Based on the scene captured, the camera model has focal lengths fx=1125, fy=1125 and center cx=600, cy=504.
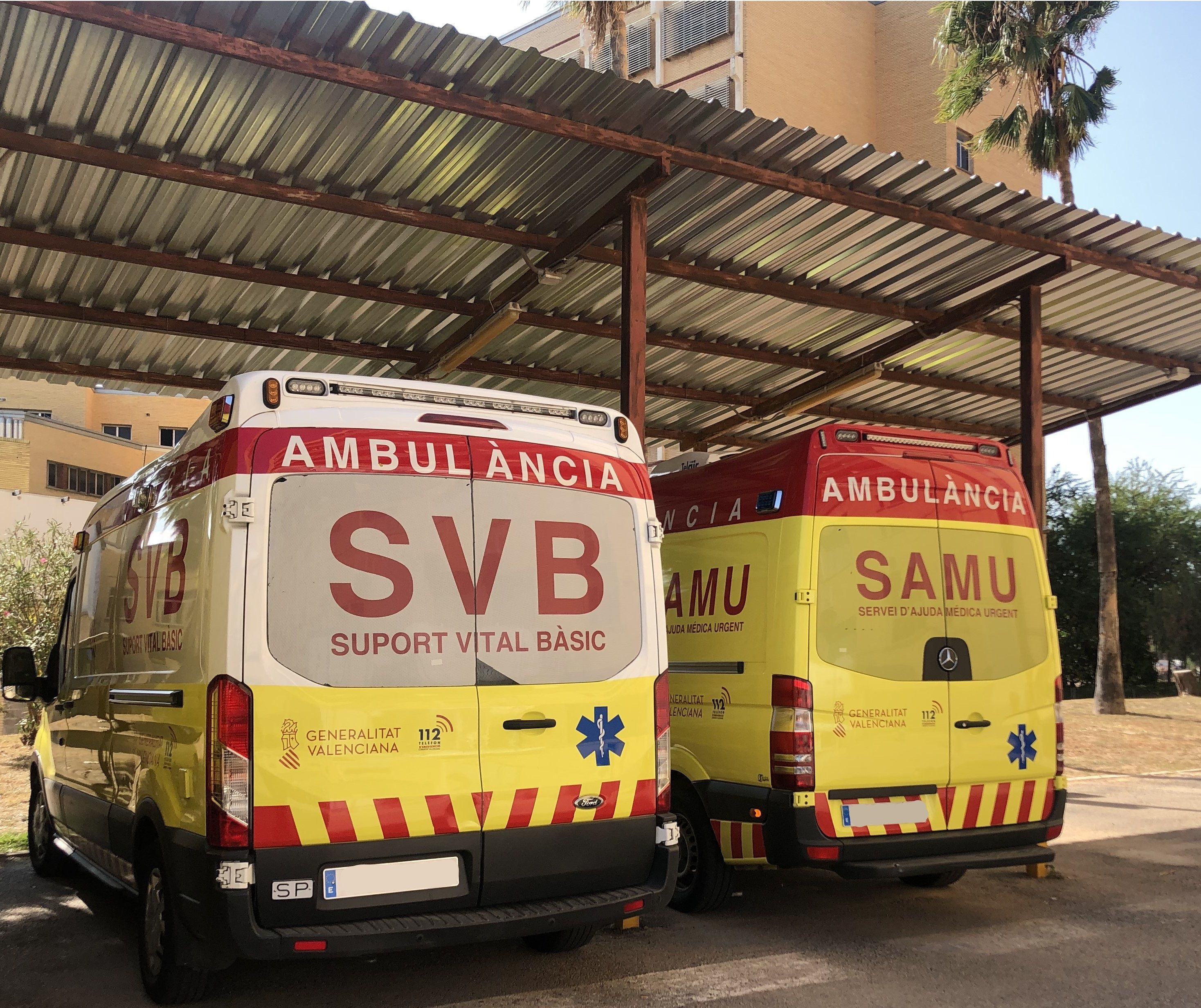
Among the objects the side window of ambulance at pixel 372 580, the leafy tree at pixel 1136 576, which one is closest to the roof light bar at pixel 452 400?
the side window of ambulance at pixel 372 580

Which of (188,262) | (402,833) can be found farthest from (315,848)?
(188,262)

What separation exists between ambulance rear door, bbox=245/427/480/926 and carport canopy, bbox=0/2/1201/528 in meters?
2.83

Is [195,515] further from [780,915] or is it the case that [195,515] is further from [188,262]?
[188,262]

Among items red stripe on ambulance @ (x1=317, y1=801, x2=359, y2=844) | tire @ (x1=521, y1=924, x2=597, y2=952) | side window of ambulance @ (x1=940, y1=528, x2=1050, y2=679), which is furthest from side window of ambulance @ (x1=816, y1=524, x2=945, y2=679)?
red stripe on ambulance @ (x1=317, y1=801, x2=359, y2=844)

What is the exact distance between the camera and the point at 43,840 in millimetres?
7281

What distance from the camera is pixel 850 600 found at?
586 centimetres

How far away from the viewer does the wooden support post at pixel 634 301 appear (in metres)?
7.64

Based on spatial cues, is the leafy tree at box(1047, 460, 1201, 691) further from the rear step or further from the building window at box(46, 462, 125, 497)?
the building window at box(46, 462, 125, 497)

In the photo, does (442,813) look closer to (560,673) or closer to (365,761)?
(365,761)

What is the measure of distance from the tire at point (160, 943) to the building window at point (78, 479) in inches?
1513

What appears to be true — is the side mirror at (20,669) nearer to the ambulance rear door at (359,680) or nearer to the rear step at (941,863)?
the ambulance rear door at (359,680)

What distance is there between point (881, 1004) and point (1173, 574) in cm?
2607

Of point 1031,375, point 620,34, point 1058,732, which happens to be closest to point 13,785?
point 1058,732

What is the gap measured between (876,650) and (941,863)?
1.12 metres
